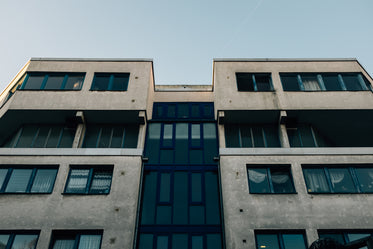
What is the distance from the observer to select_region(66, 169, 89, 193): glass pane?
16.1 metres

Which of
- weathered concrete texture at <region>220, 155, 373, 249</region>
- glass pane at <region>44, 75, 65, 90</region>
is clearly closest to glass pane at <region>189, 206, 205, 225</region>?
weathered concrete texture at <region>220, 155, 373, 249</region>

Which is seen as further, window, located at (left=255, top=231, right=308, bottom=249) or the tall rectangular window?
the tall rectangular window

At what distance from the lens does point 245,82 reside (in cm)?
2112

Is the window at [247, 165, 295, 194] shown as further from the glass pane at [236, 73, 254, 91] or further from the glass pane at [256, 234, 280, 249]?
the glass pane at [236, 73, 254, 91]

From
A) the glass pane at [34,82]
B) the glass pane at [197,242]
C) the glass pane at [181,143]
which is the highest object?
the glass pane at [34,82]

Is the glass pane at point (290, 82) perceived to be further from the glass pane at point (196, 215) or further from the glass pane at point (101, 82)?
the glass pane at point (101, 82)

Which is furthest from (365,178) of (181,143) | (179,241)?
(179,241)

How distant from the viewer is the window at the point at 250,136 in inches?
740

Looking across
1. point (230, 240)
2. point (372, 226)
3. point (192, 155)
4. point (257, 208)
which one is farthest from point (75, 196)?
point (372, 226)

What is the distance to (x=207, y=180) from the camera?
1727 centimetres

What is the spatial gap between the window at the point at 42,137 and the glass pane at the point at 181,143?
692 centimetres

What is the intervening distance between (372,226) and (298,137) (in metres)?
6.50

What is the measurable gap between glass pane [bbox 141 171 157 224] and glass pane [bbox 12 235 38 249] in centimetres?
544

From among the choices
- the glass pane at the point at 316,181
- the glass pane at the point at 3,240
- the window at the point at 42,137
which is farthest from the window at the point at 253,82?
the glass pane at the point at 3,240
